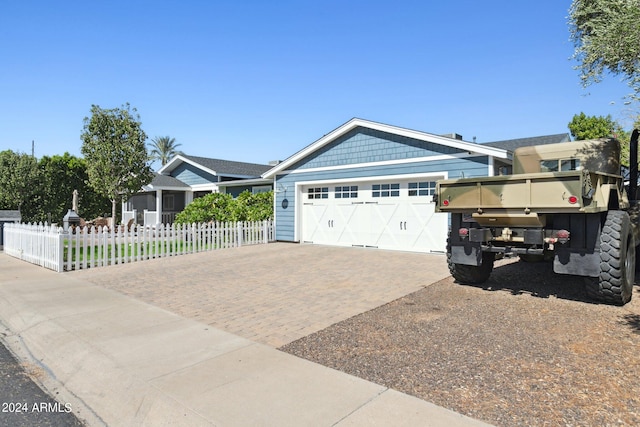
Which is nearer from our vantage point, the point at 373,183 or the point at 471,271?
the point at 471,271

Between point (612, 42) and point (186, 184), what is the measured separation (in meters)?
21.6

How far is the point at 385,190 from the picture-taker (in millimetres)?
13172

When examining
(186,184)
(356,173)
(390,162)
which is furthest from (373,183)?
(186,184)

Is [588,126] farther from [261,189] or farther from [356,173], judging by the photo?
[261,189]

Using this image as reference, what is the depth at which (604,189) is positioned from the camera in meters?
5.61

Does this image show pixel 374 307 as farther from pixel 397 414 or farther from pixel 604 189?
pixel 604 189

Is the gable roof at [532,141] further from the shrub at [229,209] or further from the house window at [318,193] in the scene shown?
the shrub at [229,209]

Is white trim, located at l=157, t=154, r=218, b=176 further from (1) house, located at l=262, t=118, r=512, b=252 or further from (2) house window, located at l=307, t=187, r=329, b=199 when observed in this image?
(2) house window, located at l=307, t=187, r=329, b=199

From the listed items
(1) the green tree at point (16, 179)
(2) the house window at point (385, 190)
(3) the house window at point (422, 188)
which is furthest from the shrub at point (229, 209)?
(1) the green tree at point (16, 179)

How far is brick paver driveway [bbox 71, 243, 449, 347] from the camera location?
5.29 m

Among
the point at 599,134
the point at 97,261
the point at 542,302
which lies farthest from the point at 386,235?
the point at 599,134

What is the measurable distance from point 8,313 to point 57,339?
6.96 ft

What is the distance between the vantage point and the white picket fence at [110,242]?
9609 mm

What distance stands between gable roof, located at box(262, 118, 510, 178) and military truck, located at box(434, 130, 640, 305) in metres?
3.73
